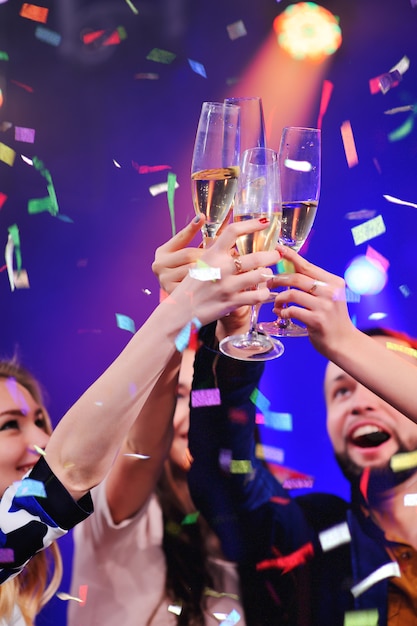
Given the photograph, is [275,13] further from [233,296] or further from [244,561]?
[244,561]

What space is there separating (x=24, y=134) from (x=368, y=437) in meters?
1.22

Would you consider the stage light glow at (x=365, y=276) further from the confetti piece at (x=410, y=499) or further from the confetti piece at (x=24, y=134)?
the confetti piece at (x=24, y=134)

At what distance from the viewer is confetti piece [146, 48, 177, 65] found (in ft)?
6.17

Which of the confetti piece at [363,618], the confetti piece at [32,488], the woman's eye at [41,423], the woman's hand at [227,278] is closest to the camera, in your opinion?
the woman's hand at [227,278]

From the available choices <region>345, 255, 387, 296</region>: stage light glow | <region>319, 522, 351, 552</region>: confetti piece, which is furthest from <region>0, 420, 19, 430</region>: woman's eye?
<region>345, 255, 387, 296</region>: stage light glow

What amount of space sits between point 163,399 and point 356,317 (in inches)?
19.9

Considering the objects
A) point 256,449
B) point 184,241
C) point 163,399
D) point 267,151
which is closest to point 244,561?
point 256,449

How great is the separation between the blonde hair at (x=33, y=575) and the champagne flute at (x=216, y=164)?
39.5 inches

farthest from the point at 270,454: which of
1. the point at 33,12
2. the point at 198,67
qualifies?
the point at 33,12

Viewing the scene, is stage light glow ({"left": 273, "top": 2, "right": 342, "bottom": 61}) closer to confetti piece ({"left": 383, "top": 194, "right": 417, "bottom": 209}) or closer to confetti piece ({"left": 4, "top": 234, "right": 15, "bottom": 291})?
confetti piece ({"left": 383, "top": 194, "right": 417, "bottom": 209})

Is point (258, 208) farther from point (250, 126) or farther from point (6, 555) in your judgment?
point (6, 555)

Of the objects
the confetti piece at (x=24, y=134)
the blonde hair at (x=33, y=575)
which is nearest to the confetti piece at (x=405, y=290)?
the blonde hair at (x=33, y=575)

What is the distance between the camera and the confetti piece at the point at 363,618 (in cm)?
160

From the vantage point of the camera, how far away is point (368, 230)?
5.52ft
